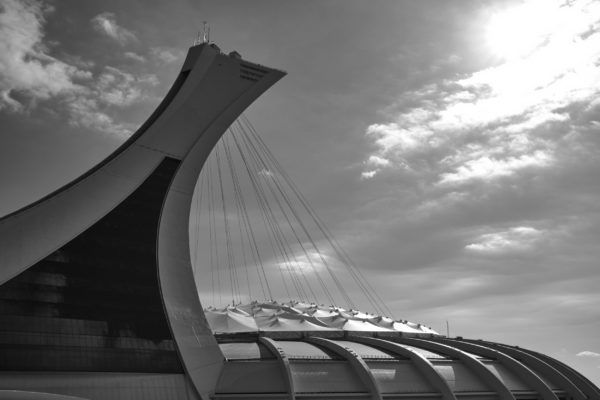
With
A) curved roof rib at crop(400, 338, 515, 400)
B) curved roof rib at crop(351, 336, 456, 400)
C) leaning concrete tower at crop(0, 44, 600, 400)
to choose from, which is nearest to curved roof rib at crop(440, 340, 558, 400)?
leaning concrete tower at crop(0, 44, 600, 400)

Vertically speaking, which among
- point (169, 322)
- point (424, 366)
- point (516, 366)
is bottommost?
point (424, 366)

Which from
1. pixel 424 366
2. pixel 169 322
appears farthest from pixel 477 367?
pixel 169 322

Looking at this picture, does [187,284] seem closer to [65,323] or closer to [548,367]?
[65,323]

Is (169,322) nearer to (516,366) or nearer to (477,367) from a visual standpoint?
(477,367)

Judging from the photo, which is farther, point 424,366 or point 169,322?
point 424,366

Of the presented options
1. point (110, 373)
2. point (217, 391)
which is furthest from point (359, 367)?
point (110, 373)

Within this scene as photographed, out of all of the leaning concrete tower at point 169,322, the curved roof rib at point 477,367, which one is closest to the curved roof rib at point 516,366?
the leaning concrete tower at point 169,322

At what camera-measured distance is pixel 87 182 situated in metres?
37.6

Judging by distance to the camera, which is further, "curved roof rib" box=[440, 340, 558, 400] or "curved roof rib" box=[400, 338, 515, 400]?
"curved roof rib" box=[440, 340, 558, 400]

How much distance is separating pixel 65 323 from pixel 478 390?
2508cm

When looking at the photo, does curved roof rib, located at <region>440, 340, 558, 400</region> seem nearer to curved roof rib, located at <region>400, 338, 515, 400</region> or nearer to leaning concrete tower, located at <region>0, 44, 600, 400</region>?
leaning concrete tower, located at <region>0, 44, 600, 400</region>

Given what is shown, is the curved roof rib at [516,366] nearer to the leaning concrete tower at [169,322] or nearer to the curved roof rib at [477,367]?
the leaning concrete tower at [169,322]

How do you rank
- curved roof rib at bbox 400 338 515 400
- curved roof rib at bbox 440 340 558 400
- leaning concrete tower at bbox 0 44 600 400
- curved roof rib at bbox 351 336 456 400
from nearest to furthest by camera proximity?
leaning concrete tower at bbox 0 44 600 400
curved roof rib at bbox 351 336 456 400
curved roof rib at bbox 400 338 515 400
curved roof rib at bbox 440 340 558 400

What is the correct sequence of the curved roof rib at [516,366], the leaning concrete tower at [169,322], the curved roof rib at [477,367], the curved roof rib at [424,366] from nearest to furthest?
the leaning concrete tower at [169,322] → the curved roof rib at [424,366] → the curved roof rib at [477,367] → the curved roof rib at [516,366]
